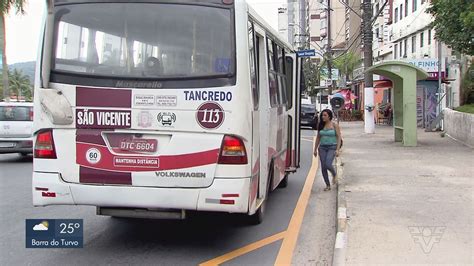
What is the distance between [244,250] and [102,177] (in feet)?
6.07

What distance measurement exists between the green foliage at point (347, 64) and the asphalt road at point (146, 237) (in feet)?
156

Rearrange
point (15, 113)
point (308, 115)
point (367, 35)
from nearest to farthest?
point (15, 113), point (367, 35), point (308, 115)

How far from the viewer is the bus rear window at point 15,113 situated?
603 inches

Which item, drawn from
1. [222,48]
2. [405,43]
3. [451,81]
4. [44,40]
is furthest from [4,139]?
[405,43]

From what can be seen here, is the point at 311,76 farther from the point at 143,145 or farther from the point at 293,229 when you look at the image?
the point at 143,145

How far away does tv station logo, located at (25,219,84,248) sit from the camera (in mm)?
5453

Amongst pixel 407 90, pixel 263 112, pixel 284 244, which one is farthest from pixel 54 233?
pixel 407 90

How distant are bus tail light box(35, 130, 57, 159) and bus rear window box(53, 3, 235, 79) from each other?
71cm

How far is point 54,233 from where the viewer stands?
216 inches

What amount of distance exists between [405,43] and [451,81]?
1712 cm

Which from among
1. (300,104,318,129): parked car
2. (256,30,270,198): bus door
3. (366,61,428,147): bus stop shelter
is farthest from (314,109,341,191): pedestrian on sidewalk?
(300,104,318,129): parked car

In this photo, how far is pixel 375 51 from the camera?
55594 mm

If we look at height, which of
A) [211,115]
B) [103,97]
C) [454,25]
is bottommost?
[211,115]

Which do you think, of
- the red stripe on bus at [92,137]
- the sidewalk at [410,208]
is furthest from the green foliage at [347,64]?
the red stripe on bus at [92,137]
